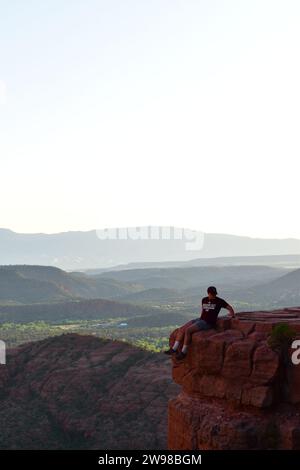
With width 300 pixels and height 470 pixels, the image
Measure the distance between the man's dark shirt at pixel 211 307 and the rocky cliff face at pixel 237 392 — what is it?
0.88 feet

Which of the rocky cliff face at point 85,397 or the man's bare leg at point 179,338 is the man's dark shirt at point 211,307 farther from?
the rocky cliff face at point 85,397

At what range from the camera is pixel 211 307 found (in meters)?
15.3

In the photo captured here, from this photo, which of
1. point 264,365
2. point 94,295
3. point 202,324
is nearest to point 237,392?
point 264,365

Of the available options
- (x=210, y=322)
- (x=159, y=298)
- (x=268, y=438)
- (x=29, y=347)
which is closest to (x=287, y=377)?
(x=268, y=438)

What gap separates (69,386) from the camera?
3422cm

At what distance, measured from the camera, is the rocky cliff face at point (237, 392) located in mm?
13664

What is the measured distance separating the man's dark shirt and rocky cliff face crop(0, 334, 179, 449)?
13302 millimetres

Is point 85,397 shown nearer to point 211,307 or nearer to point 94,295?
point 211,307

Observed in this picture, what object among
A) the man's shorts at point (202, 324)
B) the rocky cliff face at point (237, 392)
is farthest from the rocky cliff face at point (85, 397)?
the man's shorts at point (202, 324)

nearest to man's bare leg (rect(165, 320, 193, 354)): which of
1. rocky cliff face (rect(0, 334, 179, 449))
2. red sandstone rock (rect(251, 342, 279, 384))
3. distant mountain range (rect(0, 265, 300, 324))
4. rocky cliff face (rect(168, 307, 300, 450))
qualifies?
rocky cliff face (rect(168, 307, 300, 450))

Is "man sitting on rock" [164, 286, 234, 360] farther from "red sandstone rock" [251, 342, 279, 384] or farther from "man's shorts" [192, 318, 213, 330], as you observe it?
"red sandstone rock" [251, 342, 279, 384]

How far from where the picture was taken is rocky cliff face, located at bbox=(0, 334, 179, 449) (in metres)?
29.2
